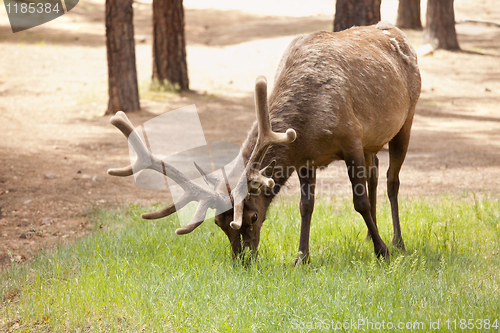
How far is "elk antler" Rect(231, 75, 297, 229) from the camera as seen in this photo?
3.98m

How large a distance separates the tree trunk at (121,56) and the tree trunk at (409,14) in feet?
41.3

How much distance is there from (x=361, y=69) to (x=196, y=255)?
2.48 meters

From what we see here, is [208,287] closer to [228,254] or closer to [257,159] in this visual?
[228,254]

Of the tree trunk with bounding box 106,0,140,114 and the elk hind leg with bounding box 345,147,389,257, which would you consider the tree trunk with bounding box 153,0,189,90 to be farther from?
the elk hind leg with bounding box 345,147,389,257

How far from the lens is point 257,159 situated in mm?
4191

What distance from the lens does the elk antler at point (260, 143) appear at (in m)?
3.98

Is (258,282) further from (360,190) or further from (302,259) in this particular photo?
(360,190)

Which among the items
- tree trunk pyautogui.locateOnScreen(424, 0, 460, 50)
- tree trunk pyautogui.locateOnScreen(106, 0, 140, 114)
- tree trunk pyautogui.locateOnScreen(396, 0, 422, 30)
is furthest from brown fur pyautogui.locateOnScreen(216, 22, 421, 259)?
tree trunk pyautogui.locateOnScreen(396, 0, 422, 30)

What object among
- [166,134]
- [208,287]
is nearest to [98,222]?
[208,287]

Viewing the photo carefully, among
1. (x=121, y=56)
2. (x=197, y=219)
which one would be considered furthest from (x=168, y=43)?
(x=197, y=219)

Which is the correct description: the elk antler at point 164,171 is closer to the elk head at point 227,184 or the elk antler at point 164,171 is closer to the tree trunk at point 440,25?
the elk head at point 227,184

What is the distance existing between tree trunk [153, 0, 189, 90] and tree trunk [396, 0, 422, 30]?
1064cm

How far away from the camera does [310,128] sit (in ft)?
14.7

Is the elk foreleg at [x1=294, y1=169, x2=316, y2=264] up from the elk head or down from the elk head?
down
